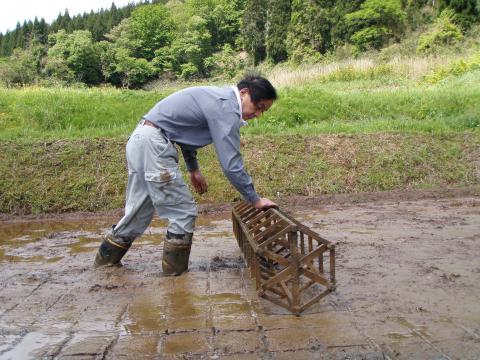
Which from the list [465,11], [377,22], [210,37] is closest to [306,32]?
[377,22]

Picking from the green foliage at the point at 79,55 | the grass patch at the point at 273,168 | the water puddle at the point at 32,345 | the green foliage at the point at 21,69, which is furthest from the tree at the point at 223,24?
the water puddle at the point at 32,345

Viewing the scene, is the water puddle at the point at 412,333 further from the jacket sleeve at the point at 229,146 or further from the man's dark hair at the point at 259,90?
the man's dark hair at the point at 259,90

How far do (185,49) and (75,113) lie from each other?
1554 inches

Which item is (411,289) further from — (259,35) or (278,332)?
(259,35)

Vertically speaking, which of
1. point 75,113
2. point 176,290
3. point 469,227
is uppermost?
point 75,113

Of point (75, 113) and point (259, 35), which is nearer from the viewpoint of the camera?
point (75, 113)

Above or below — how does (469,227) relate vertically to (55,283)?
below

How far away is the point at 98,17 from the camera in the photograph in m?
60.4

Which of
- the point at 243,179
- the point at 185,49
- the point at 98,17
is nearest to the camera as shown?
the point at 243,179

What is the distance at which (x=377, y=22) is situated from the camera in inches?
1478

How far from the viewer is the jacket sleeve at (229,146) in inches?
167

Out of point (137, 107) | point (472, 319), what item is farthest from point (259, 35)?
point (472, 319)

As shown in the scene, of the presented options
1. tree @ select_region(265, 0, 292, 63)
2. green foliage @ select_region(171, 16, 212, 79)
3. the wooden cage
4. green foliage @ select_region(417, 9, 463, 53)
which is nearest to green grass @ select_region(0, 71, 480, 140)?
the wooden cage

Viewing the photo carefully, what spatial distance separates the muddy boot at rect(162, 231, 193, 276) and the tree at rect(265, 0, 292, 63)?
39.2m
